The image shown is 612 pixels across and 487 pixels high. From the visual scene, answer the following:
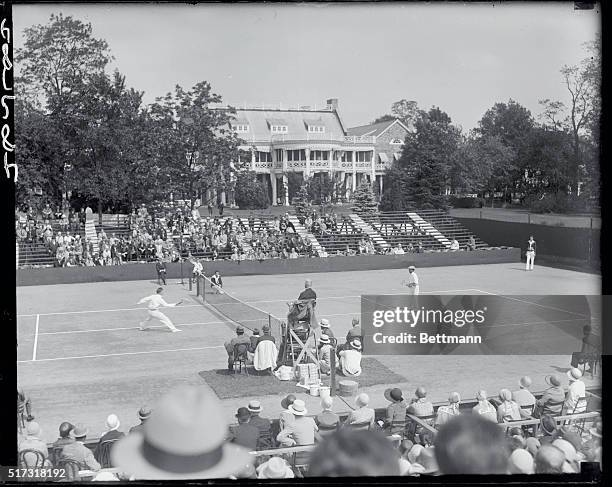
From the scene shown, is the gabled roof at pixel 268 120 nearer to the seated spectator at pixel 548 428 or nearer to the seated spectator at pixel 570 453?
the seated spectator at pixel 548 428

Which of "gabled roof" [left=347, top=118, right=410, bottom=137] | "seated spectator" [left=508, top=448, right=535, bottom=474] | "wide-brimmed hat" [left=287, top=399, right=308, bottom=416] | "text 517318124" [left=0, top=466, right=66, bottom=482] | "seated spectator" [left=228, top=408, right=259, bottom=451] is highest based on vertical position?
"gabled roof" [left=347, top=118, right=410, bottom=137]

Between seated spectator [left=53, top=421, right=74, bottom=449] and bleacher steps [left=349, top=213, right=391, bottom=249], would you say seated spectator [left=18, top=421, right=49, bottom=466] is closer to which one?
seated spectator [left=53, top=421, right=74, bottom=449]

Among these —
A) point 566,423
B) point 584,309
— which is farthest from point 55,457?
point 584,309

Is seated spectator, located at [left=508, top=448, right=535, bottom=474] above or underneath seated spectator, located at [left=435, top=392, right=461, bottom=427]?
above

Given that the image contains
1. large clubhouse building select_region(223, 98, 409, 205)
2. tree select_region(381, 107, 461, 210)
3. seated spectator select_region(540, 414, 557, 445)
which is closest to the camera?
seated spectator select_region(540, 414, 557, 445)

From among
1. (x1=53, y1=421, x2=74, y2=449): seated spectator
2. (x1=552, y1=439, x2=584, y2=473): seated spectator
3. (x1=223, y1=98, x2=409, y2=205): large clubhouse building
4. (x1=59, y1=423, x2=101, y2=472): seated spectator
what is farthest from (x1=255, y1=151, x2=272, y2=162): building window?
(x1=552, y1=439, x2=584, y2=473): seated spectator

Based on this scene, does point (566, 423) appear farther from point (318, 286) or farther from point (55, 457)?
point (318, 286)

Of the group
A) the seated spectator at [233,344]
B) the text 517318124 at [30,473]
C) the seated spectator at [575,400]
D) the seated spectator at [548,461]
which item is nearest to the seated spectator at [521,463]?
the seated spectator at [548,461]

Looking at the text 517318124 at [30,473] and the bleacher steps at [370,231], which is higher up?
the bleacher steps at [370,231]
